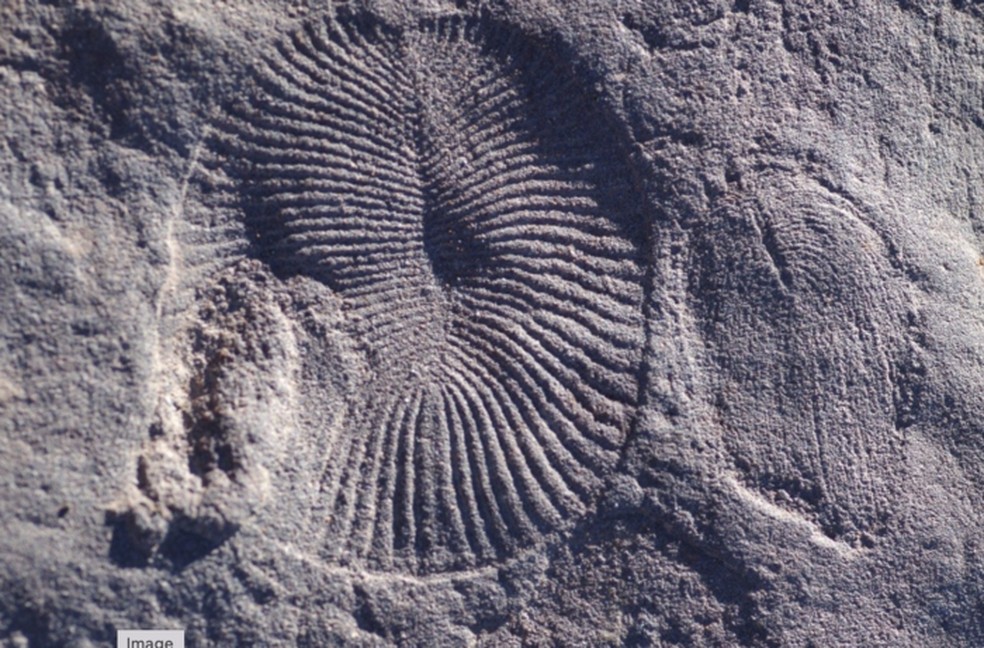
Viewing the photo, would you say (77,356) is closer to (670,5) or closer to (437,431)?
(437,431)

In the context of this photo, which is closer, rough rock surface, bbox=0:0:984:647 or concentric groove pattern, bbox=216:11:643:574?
rough rock surface, bbox=0:0:984:647

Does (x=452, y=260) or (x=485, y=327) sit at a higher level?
(x=452, y=260)

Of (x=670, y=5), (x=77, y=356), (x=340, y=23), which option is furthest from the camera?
(x=670, y=5)

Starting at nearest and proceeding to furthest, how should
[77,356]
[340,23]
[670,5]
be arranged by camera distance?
[77,356]
[340,23]
[670,5]

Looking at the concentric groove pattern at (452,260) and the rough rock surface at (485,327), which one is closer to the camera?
the rough rock surface at (485,327)

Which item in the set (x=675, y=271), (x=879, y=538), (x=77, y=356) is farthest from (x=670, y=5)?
(x=77, y=356)
